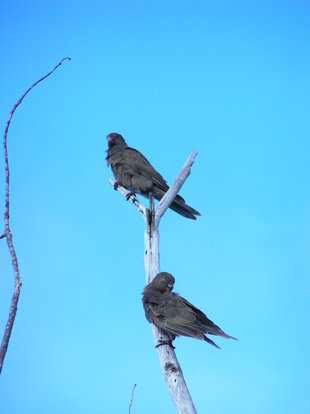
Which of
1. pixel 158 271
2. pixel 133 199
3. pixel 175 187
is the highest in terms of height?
pixel 133 199

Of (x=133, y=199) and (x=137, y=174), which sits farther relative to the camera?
(x=137, y=174)

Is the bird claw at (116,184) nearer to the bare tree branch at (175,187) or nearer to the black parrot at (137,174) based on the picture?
the black parrot at (137,174)

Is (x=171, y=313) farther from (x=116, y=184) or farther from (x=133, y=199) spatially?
(x=116, y=184)

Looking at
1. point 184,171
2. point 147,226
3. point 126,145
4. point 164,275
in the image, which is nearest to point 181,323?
point 164,275

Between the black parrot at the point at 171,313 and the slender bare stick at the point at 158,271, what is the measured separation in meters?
0.14

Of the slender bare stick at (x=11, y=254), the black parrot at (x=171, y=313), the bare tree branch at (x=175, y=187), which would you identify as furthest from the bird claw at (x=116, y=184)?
the slender bare stick at (x=11, y=254)

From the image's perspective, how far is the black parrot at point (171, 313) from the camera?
3998mm

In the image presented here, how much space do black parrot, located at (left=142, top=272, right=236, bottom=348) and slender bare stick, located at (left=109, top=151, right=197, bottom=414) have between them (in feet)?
0.47

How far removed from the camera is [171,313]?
4195mm

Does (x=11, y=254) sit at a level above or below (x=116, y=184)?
below

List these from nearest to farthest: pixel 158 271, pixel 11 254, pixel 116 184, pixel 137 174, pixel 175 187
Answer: pixel 11 254
pixel 158 271
pixel 175 187
pixel 137 174
pixel 116 184

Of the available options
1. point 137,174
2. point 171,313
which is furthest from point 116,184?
point 171,313

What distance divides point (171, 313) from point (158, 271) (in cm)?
70

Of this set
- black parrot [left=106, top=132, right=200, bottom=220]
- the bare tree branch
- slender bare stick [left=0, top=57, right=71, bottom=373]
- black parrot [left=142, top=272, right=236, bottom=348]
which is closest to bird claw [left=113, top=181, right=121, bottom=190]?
black parrot [left=106, top=132, right=200, bottom=220]
